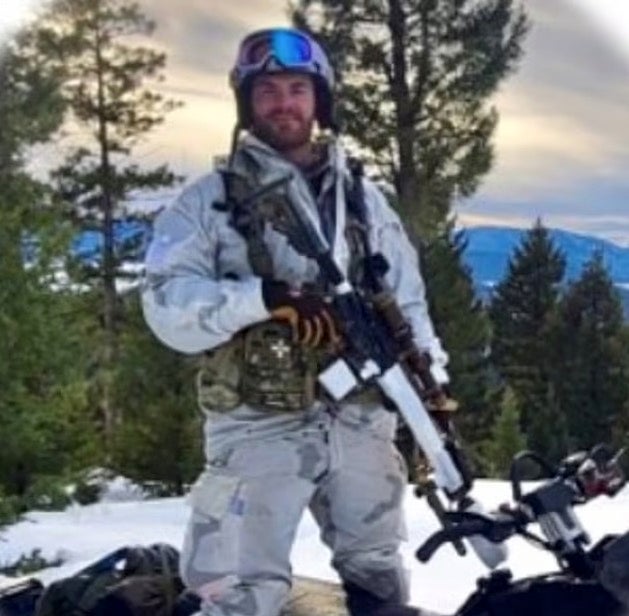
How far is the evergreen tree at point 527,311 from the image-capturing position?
125ft

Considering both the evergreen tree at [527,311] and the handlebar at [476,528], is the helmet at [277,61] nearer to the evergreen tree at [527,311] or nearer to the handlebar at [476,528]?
the handlebar at [476,528]

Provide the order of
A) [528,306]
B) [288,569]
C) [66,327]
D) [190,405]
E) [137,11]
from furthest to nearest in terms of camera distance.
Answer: [528,306] < [137,11] < [190,405] < [66,327] < [288,569]

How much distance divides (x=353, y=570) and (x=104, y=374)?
Answer: 13542mm

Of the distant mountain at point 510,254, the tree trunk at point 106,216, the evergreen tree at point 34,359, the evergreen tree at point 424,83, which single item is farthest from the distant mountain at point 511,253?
the evergreen tree at point 34,359

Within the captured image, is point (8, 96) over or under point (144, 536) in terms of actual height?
over

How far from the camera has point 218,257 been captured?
406cm

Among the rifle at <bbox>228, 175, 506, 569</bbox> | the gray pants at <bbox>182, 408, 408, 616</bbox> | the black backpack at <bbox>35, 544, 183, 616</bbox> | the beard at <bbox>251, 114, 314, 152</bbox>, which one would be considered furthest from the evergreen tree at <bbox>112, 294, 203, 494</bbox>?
the rifle at <bbox>228, 175, 506, 569</bbox>

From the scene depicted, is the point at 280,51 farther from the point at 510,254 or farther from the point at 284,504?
the point at 510,254

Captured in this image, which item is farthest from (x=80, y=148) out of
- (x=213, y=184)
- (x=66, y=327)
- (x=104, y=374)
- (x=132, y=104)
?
(x=213, y=184)

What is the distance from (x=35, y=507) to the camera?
1216 centimetres

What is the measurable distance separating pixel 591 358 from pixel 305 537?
1151 inches

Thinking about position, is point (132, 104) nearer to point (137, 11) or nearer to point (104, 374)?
point (137, 11)

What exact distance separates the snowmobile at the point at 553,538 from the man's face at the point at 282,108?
116 cm

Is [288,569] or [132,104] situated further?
[132,104]
